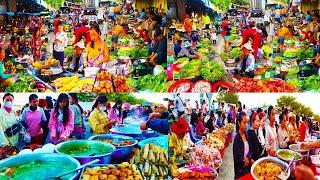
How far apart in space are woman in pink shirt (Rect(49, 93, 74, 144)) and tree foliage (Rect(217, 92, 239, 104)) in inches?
42.0

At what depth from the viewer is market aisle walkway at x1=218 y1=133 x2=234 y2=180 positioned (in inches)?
126

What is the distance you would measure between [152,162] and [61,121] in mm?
717

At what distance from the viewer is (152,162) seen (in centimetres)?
321

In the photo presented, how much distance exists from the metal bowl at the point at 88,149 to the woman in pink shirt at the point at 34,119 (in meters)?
0.17

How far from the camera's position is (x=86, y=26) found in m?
3.29

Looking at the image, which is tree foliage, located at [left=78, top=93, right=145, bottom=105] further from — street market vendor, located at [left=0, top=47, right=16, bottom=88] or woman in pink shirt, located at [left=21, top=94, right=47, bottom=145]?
street market vendor, located at [left=0, top=47, right=16, bottom=88]

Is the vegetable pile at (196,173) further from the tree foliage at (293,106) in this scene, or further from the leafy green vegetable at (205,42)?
the leafy green vegetable at (205,42)

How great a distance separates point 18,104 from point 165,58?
43.7 inches

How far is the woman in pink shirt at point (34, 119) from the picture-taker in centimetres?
325

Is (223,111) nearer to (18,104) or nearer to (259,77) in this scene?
(259,77)

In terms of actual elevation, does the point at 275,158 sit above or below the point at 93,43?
below

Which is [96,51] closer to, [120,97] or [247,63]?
[120,97]

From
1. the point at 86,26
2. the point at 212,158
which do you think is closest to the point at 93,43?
the point at 86,26

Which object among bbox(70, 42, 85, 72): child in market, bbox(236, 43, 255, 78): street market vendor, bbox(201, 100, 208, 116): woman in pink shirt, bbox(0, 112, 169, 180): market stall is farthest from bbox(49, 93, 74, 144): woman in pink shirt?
bbox(236, 43, 255, 78): street market vendor
